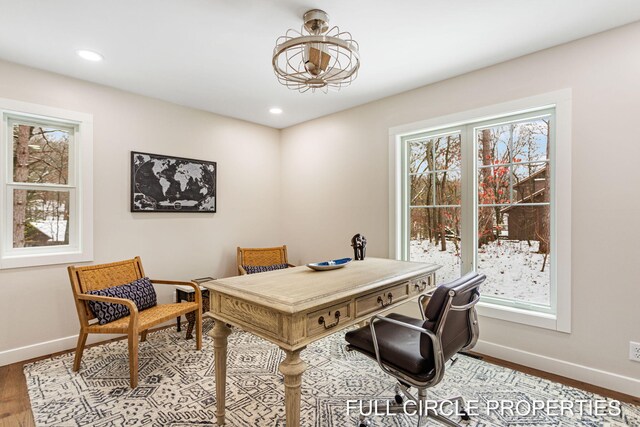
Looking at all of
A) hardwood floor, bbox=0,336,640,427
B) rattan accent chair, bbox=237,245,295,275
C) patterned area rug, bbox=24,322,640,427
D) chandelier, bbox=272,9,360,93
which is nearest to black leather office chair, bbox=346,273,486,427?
patterned area rug, bbox=24,322,640,427

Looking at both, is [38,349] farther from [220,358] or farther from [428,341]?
[428,341]

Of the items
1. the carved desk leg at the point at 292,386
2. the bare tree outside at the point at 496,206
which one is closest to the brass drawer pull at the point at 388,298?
the carved desk leg at the point at 292,386

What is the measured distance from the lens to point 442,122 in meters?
3.02

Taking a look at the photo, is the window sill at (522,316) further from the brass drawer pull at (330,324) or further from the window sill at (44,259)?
the window sill at (44,259)

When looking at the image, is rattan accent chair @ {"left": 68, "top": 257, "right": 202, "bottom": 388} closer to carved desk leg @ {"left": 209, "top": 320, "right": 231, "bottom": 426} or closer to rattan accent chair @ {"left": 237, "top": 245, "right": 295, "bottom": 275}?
carved desk leg @ {"left": 209, "top": 320, "right": 231, "bottom": 426}

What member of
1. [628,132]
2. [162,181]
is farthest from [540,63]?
[162,181]

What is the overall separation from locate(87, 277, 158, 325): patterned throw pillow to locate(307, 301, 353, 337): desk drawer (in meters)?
1.91

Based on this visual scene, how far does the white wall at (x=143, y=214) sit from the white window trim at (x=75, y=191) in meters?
0.06

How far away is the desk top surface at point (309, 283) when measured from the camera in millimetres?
1559

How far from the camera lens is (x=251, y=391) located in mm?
2246

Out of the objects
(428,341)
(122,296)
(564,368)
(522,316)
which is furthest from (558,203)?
(122,296)

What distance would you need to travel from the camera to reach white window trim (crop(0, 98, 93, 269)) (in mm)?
2654

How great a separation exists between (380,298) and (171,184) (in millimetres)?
2749

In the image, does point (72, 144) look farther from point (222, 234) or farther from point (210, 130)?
point (222, 234)
